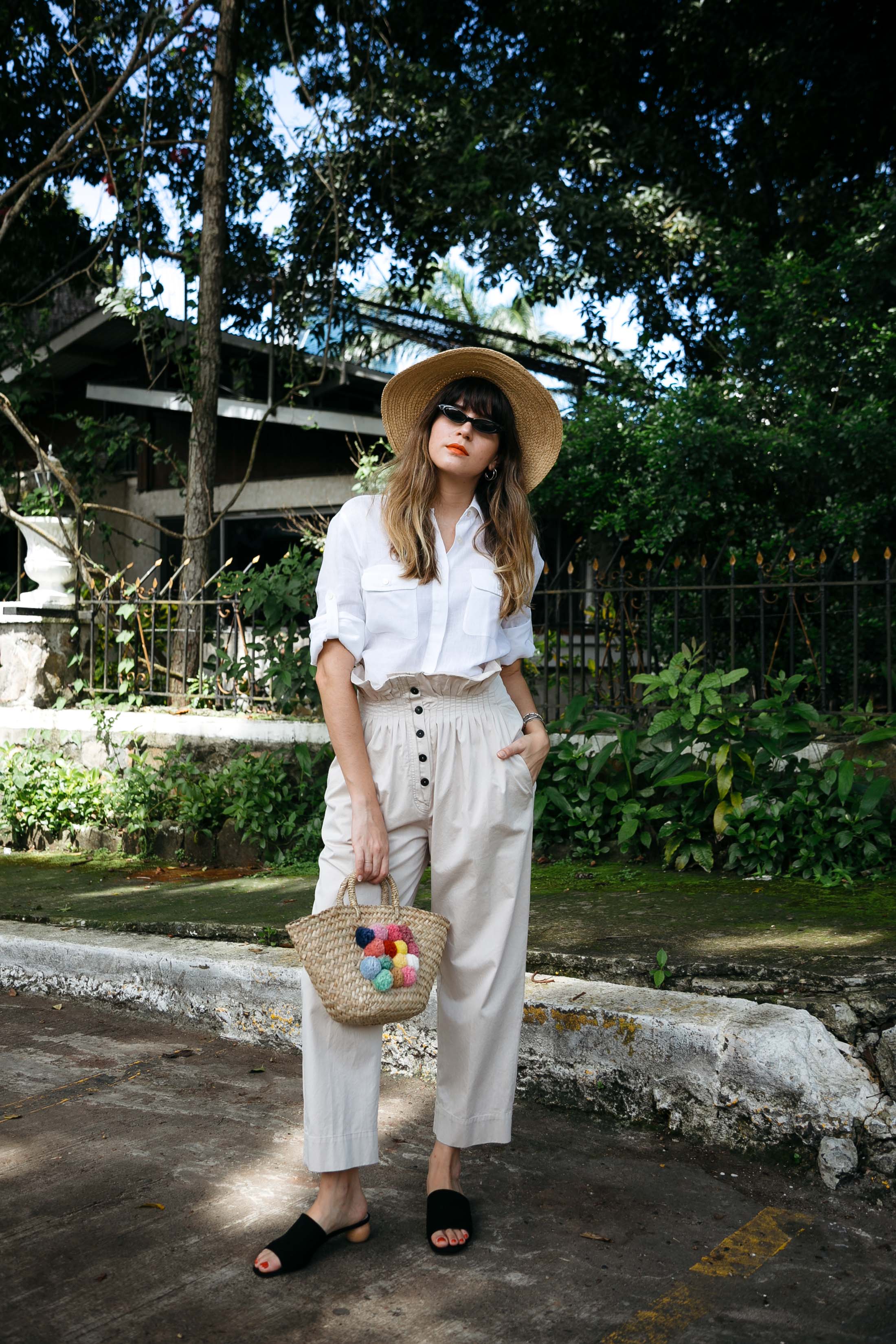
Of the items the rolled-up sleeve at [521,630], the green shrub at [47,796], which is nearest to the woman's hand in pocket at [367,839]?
the rolled-up sleeve at [521,630]

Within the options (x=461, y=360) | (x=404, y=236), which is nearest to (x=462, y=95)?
(x=404, y=236)

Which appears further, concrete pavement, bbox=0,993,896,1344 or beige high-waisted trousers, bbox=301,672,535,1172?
beige high-waisted trousers, bbox=301,672,535,1172

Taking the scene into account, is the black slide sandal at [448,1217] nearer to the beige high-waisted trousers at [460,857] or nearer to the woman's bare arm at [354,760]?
the beige high-waisted trousers at [460,857]

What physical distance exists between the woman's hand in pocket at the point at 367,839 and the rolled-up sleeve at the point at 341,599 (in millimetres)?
321

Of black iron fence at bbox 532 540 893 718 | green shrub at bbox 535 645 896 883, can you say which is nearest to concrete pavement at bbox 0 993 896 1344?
green shrub at bbox 535 645 896 883

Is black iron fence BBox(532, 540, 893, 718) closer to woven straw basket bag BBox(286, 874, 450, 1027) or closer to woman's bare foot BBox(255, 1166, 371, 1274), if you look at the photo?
woven straw basket bag BBox(286, 874, 450, 1027)

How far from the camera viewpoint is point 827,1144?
2.60 m

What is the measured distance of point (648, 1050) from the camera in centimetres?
289

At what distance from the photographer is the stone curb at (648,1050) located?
2660mm

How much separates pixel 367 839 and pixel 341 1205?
0.76 meters

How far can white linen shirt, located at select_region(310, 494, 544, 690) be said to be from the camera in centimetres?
238

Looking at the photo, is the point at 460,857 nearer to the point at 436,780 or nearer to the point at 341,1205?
the point at 436,780

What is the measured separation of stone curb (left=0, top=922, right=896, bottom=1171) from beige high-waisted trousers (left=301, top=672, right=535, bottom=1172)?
0.58m

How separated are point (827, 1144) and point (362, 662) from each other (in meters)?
1.57
